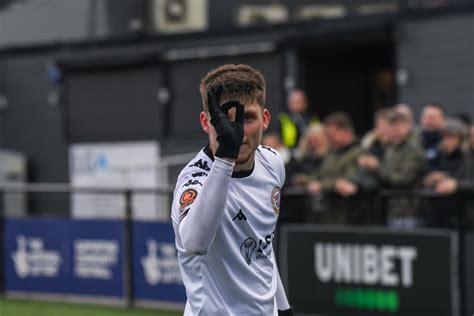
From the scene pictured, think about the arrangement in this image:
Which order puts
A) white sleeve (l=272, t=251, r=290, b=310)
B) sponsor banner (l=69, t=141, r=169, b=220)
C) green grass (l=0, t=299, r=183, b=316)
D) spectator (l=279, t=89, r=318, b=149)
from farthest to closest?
1. sponsor banner (l=69, t=141, r=169, b=220)
2. spectator (l=279, t=89, r=318, b=149)
3. green grass (l=0, t=299, r=183, b=316)
4. white sleeve (l=272, t=251, r=290, b=310)

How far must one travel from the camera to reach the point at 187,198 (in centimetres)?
468

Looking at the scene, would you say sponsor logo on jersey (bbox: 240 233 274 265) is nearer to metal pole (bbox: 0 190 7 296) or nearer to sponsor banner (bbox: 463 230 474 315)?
sponsor banner (bbox: 463 230 474 315)

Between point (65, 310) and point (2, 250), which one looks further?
point (2, 250)

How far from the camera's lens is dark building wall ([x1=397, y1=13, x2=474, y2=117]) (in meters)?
15.0

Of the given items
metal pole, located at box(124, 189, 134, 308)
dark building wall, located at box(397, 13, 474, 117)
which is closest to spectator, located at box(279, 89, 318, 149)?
dark building wall, located at box(397, 13, 474, 117)

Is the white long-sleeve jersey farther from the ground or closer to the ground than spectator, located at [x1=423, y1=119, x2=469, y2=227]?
farther from the ground

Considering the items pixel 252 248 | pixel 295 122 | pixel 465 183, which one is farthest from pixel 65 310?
pixel 252 248

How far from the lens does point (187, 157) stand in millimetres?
18281

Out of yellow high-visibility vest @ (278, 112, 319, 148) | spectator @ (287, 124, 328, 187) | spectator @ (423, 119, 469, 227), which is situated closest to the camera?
spectator @ (423, 119, 469, 227)

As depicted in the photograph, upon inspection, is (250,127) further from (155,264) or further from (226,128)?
(155,264)

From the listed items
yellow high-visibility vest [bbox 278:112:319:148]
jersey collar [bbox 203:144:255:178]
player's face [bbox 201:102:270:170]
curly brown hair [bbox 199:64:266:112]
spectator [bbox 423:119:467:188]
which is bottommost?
yellow high-visibility vest [bbox 278:112:319:148]

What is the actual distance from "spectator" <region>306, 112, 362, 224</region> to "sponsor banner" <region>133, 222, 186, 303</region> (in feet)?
7.33

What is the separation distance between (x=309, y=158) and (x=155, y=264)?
246 centimetres

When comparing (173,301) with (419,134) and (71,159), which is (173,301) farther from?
(71,159)
